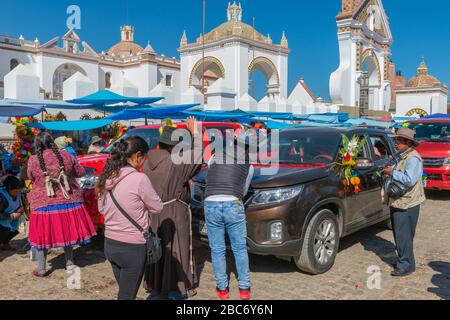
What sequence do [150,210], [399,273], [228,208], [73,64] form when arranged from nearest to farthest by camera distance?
[150,210]
[228,208]
[399,273]
[73,64]

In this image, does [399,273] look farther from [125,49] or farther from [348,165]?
[125,49]

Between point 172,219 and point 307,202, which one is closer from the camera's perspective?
point 172,219

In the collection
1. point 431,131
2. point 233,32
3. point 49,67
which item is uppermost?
point 233,32

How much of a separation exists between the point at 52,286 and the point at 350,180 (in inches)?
158

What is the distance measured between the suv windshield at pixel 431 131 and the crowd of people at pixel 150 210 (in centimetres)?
765

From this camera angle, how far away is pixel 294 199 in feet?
15.1

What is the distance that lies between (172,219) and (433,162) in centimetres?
817

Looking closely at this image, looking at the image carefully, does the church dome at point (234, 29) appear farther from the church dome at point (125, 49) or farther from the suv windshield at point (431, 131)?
the suv windshield at point (431, 131)

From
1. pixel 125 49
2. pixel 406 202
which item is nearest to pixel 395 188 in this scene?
pixel 406 202

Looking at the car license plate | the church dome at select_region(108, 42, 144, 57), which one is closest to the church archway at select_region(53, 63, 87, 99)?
the church dome at select_region(108, 42, 144, 57)

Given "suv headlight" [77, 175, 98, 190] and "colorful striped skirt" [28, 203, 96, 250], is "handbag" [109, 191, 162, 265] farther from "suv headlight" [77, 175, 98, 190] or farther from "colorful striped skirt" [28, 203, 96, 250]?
"suv headlight" [77, 175, 98, 190]

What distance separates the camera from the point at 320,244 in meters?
Answer: 4.99
